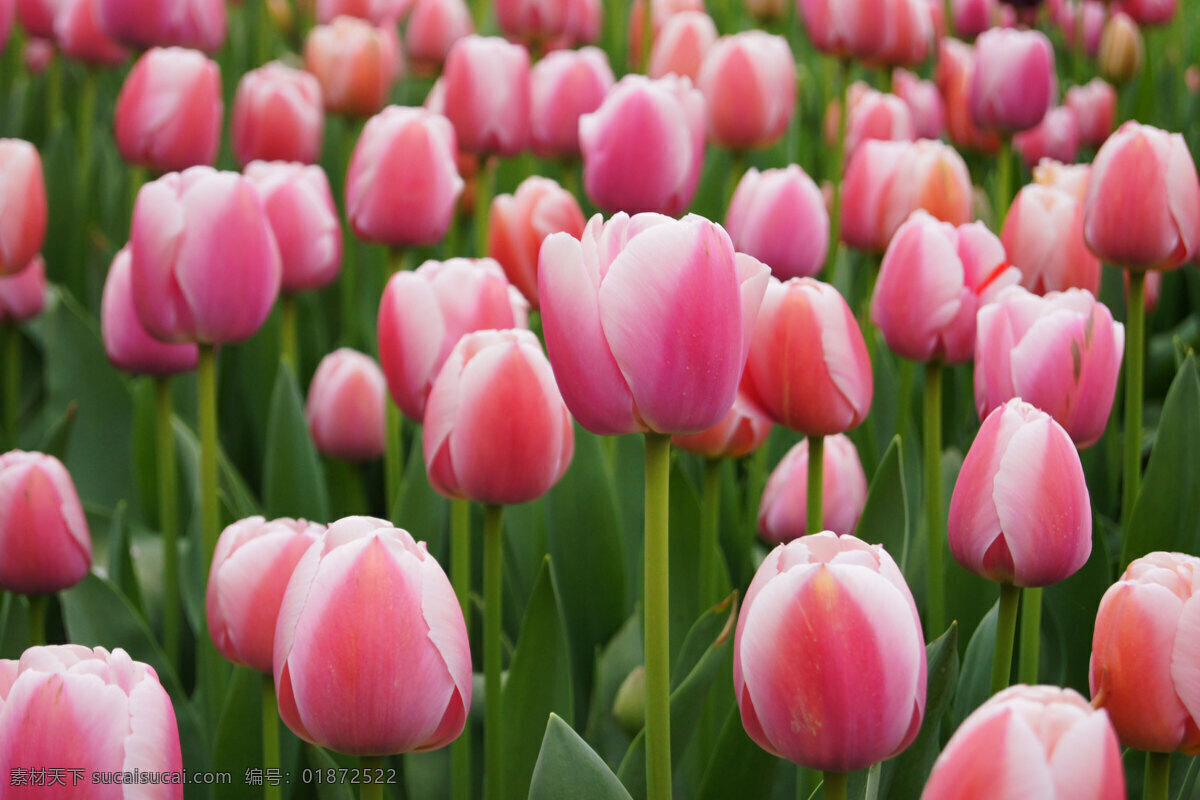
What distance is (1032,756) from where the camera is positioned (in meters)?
0.49

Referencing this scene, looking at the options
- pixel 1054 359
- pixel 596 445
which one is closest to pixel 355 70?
pixel 596 445

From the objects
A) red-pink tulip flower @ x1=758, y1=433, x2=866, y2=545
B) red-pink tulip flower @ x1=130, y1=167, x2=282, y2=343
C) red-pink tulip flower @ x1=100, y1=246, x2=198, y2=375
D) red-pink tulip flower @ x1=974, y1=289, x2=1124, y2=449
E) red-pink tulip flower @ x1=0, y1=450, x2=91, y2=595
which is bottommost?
red-pink tulip flower @ x1=758, y1=433, x2=866, y2=545

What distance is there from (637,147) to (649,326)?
2.70 ft

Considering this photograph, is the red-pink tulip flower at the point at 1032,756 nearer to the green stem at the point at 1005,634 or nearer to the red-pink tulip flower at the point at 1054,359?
the green stem at the point at 1005,634

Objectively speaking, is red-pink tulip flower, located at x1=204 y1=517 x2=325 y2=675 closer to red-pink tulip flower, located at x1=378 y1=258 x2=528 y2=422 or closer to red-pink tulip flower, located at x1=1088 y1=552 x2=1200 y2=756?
red-pink tulip flower, located at x1=378 y1=258 x2=528 y2=422

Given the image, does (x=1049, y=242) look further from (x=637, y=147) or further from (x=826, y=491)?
(x=637, y=147)

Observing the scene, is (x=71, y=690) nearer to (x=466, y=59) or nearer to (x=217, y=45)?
(x=466, y=59)

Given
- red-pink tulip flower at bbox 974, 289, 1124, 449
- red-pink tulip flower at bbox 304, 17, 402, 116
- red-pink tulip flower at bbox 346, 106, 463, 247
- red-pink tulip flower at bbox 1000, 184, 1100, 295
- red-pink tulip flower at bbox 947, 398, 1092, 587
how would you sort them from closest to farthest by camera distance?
red-pink tulip flower at bbox 947, 398, 1092, 587 < red-pink tulip flower at bbox 974, 289, 1124, 449 < red-pink tulip flower at bbox 1000, 184, 1100, 295 < red-pink tulip flower at bbox 346, 106, 463, 247 < red-pink tulip flower at bbox 304, 17, 402, 116

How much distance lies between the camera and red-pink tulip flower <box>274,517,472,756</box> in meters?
0.66

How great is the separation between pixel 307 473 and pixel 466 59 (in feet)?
2.38

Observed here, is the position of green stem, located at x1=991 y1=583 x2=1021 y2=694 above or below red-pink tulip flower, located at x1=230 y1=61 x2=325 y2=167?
below

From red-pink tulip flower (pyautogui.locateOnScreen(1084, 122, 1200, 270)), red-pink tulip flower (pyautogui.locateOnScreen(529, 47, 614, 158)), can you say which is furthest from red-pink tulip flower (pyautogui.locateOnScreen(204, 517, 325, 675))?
red-pink tulip flower (pyautogui.locateOnScreen(529, 47, 614, 158))

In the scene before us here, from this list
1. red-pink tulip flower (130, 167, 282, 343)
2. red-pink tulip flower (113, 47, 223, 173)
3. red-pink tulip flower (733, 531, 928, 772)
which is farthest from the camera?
red-pink tulip flower (113, 47, 223, 173)

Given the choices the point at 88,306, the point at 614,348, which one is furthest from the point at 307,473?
the point at 88,306
